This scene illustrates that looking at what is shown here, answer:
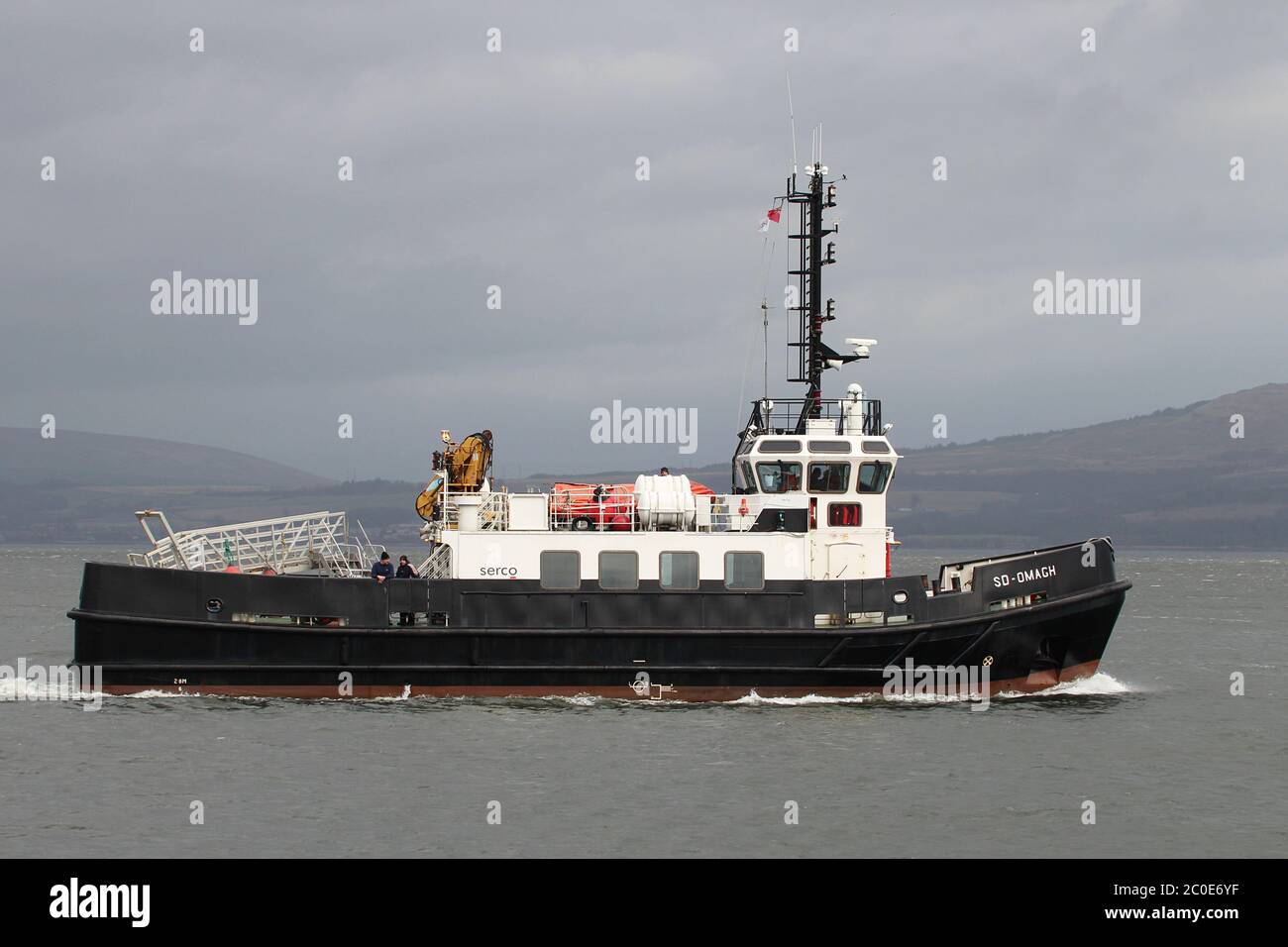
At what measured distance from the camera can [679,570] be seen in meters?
24.8

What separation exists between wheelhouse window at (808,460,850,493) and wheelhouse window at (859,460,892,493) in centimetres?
25

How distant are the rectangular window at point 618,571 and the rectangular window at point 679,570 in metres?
0.41

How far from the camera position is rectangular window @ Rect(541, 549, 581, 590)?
973 inches

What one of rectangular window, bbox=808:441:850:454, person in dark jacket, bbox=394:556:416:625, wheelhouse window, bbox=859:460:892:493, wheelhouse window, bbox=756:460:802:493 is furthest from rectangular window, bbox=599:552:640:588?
wheelhouse window, bbox=859:460:892:493

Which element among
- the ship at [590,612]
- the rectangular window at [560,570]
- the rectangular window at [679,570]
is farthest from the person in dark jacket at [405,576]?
the rectangular window at [679,570]

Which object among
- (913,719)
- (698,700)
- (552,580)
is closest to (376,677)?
(552,580)

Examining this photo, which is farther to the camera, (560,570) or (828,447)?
(828,447)

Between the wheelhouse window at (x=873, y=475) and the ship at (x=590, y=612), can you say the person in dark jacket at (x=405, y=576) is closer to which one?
the ship at (x=590, y=612)

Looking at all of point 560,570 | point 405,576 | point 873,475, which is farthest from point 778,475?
point 405,576

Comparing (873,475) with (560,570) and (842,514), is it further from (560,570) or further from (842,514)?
(560,570)

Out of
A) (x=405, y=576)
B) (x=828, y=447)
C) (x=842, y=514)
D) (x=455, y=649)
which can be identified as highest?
(x=828, y=447)

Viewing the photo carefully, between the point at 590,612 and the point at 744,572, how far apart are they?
2674 millimetres

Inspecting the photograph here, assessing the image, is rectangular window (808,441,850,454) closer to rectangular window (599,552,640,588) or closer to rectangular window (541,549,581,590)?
rectangular window (599,552,640,588)

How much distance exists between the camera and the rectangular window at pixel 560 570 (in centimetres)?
2470
